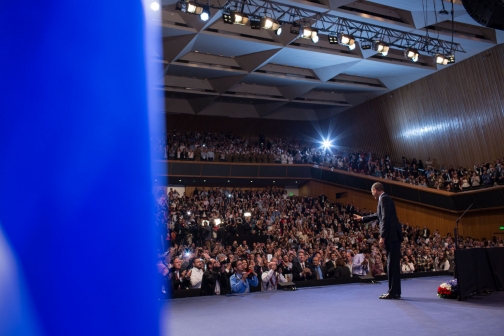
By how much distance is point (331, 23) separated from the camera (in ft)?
49.3

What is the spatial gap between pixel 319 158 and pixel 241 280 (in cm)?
1770

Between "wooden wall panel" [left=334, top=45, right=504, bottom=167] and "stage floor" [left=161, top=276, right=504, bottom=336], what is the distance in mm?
13546

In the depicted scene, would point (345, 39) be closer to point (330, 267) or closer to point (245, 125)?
point (330, 267)

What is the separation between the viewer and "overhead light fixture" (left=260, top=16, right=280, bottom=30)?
39.7ft

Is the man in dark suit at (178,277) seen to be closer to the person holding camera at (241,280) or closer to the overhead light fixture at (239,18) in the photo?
the person holding camera at (241,280)

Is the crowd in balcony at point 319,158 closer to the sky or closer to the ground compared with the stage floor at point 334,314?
closer to the sky

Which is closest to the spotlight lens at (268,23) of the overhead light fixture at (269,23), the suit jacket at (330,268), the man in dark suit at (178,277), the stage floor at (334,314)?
the overhead light fixture at (269,23)

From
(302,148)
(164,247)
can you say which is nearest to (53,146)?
(164,247)

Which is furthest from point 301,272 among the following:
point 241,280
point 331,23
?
point 331,23

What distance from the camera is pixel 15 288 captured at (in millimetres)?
3545

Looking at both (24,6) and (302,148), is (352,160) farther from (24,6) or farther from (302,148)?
(24,6)

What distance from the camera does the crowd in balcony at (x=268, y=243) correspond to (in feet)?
21.8

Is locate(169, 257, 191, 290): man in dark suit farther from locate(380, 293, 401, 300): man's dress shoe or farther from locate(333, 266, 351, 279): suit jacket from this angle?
locate(380, 293, 401, 300): man's dress shoe

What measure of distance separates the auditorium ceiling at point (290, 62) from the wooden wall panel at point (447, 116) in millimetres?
547
